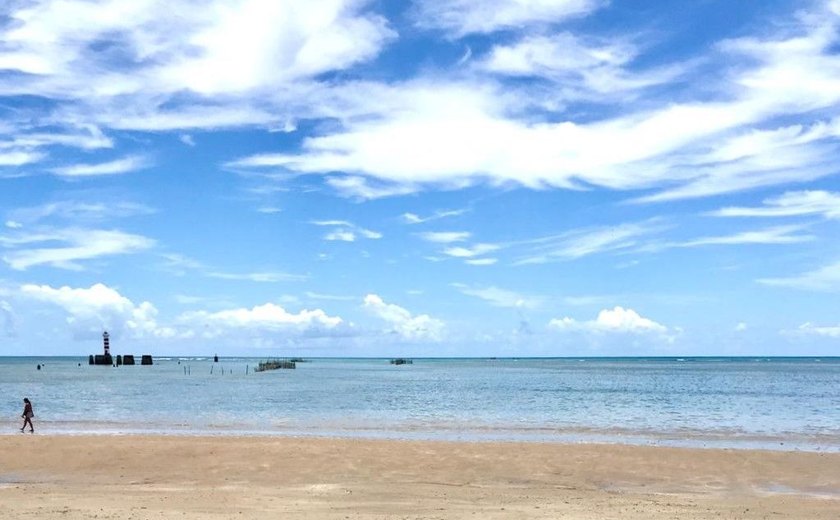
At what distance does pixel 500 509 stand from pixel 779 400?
5645 centimetres

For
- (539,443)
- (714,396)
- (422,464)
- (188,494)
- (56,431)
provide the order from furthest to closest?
(714,396) → (56,431) → (539,443) → (422,464) → (188,494)

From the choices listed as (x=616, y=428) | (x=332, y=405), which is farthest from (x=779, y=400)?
(x=332, y=405)

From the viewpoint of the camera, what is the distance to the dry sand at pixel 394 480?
1753 cm

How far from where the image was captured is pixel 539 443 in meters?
30.8

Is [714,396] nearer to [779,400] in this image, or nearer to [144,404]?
[779,400]

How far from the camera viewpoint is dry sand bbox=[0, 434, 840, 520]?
17531mm

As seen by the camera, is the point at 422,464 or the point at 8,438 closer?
the point at 422,464

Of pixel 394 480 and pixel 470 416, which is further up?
pixel 394 480

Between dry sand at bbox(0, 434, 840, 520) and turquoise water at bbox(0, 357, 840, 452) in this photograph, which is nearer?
dry sand at bbox(0, 434, 840, 520)

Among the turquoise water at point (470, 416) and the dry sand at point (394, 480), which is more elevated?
the dry sand at point (394, 480)

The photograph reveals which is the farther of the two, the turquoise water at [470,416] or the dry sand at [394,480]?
the turquoise water at [470,416]

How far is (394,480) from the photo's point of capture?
22.3 m

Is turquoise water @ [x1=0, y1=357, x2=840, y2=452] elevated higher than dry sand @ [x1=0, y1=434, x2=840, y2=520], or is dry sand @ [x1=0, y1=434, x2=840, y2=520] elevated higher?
dry sand @ [x1=0, y1=434, x2=840, y2=520]

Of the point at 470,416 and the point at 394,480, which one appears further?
the point at 470,416
